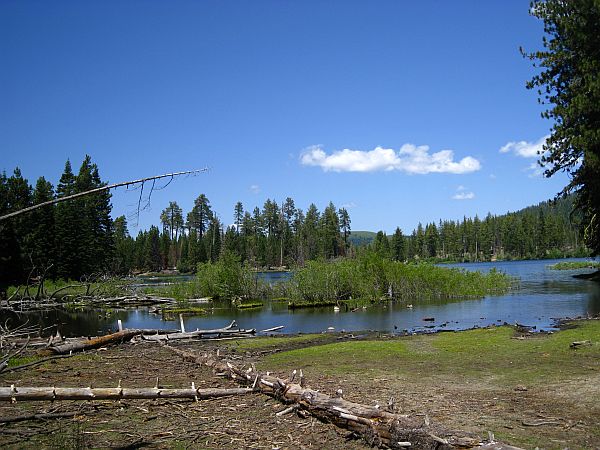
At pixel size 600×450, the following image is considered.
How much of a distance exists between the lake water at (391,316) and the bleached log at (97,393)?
18367 millimetres

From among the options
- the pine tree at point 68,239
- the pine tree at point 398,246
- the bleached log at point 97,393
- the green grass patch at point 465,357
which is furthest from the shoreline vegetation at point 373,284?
the pine tree at point 398,246

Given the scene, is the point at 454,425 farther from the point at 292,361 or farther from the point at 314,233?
the point at 314,233

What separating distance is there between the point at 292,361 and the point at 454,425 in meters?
9.24

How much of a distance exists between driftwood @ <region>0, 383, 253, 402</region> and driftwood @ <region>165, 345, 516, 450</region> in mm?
1166

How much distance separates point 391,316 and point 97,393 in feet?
90.6

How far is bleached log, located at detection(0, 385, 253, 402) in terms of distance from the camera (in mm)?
8734

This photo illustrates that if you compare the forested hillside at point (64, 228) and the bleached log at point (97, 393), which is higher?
the forested hillside at point (64, 228)

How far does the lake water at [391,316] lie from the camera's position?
30447mm

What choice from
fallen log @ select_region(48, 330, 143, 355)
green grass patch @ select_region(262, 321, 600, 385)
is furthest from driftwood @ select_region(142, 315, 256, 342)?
Answer: green grass patch @ select_region(262, 321, 600, 385)

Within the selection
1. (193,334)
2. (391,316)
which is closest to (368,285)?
(391,316)

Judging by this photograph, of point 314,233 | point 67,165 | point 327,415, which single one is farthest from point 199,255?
point 327,415

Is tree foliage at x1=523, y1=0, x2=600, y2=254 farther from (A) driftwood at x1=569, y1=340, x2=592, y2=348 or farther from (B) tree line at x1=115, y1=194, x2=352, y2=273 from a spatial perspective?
(B) tree line at x1=115, y1=194, x2=352, y2=273

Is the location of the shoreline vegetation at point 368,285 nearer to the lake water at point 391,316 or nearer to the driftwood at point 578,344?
the lake water at point 391,316

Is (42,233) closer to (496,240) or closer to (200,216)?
(200,216)
